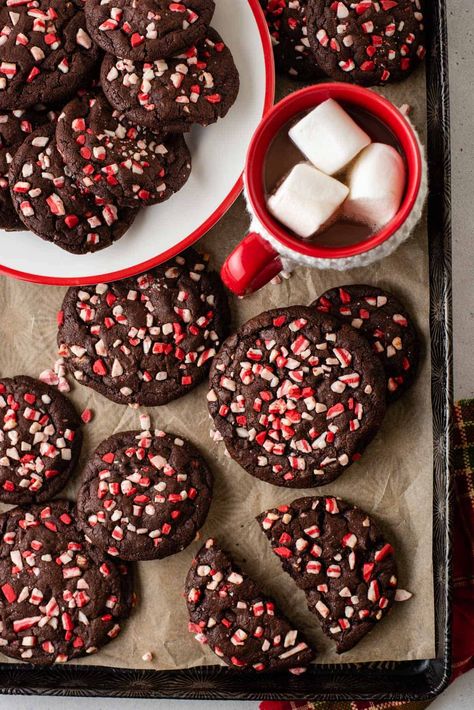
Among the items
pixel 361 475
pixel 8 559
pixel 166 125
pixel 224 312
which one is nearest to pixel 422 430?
pixel 361 475

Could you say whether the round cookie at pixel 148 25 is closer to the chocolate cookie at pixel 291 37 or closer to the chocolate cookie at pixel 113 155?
the chocolate cookie at pixel 113 155

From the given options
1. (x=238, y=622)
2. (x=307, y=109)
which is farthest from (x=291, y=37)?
→ (x=238, y=622)

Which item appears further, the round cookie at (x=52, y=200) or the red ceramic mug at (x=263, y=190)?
the round cookie at (x=52, y=200)

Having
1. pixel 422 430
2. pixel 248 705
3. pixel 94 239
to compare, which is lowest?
pixel 248 705

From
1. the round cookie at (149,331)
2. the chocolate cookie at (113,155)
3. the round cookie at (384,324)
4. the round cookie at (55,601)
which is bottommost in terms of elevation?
the round cookie at (55,601)

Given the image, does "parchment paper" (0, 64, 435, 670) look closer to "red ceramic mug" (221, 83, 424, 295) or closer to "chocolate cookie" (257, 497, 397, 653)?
"chocolate cookie" (257, 497, 397, 653)

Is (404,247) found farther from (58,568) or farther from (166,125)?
(58,568)

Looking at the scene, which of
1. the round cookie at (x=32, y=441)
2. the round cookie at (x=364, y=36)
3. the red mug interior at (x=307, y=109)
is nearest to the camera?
the red mug interior at (x=307, y=109)

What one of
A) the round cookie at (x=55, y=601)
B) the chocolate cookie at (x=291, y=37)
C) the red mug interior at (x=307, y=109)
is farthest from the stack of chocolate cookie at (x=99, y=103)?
the round cookie at (x=55, y=601)
